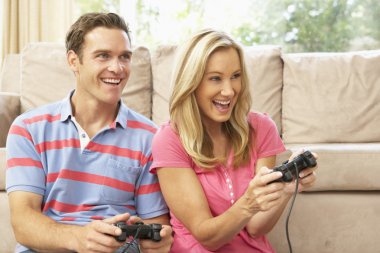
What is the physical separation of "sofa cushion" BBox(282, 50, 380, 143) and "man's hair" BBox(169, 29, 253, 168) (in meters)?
1.10

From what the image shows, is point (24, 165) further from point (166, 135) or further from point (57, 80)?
point (57, 80)

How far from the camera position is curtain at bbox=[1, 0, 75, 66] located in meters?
4.22

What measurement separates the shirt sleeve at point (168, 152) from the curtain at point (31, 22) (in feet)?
8.55

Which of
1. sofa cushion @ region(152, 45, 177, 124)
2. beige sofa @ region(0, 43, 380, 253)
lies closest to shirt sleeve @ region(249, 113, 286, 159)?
beige sofa @ region(0, 43, 380, 253)

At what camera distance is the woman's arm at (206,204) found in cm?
149

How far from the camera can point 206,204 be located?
1714 millimetres

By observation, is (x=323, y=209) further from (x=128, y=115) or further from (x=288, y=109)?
(x=128, y=115)

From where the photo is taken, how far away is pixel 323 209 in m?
2.41

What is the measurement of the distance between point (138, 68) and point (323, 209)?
110cm

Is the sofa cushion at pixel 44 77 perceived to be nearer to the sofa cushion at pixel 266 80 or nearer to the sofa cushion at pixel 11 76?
the sofa cushion at pixel 11 76

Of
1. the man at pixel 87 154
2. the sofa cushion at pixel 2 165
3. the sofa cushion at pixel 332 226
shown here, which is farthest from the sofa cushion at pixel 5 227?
the sofa cushion at pixel 332 226

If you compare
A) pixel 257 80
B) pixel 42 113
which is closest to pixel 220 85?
pixel 42 113

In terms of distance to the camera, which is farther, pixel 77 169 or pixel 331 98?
pixel 331 98

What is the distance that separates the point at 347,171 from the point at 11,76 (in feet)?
5.60
